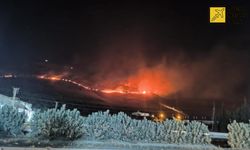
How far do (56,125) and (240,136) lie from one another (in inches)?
248

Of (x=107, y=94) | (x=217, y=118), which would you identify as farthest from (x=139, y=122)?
(x=107, y=94)

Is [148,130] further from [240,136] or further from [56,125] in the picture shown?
[56,125]

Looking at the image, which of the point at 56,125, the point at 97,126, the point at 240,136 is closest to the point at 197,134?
the point at 240,136

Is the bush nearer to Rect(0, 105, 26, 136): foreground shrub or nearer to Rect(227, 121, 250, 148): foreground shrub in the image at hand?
Rect(227, 121, 250, 148): foreground shrub

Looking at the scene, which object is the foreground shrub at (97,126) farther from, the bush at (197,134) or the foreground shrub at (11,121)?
the bush at (197,134)

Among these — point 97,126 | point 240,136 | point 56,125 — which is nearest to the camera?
point 56,125

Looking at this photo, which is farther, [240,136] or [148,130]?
[148,130]

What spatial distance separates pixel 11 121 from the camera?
11.9 metres

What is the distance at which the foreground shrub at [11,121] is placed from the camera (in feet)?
38.5

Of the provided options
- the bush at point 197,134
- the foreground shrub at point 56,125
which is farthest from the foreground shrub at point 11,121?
the bush at point 197,134

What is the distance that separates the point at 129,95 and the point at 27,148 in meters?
130

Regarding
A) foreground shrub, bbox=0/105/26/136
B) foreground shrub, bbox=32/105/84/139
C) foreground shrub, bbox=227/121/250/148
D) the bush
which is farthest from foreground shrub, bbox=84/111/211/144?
foreground shrub, bbox=0/105/26/136

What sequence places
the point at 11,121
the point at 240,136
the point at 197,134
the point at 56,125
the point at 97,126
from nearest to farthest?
the point at 56,125 < the point at 240,136 < the point at 11,121 < the point at 97,126 < the point at 197,134

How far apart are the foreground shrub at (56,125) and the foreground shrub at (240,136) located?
5.36 m
